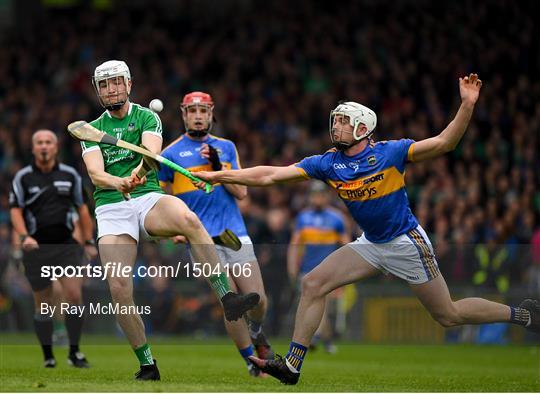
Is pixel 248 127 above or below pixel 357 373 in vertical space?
above

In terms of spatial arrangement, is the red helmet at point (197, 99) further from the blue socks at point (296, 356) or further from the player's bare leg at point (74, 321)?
the blue socks at point (296, 356)

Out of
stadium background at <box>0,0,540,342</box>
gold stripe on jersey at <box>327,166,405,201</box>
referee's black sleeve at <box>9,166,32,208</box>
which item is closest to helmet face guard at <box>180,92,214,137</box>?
referee's black sleeve at <box>9,166,32,208</box>

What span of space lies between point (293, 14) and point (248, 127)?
3680 millimetres

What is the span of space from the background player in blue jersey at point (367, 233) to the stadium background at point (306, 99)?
19.8ft

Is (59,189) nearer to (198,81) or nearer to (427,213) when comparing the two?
(427,213)

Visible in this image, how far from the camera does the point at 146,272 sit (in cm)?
1362

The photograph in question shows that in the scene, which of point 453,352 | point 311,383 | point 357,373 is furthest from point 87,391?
point 453,352

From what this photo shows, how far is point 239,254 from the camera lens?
38.9ft

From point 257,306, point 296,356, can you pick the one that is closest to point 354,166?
point 296,356

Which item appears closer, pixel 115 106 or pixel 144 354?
pixel 144 354

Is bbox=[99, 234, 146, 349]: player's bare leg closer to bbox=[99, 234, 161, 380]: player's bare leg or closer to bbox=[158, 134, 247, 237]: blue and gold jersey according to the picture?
bbox=[99, 234, 161, 380]: player's bare leg

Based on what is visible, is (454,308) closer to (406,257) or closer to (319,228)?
(406,257)

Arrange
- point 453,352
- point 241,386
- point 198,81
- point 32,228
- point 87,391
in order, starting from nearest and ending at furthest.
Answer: point 87,391 → point 241,386 → point 32,228 → point 453,352 → point 198,81

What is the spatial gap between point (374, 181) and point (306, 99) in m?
13.1
